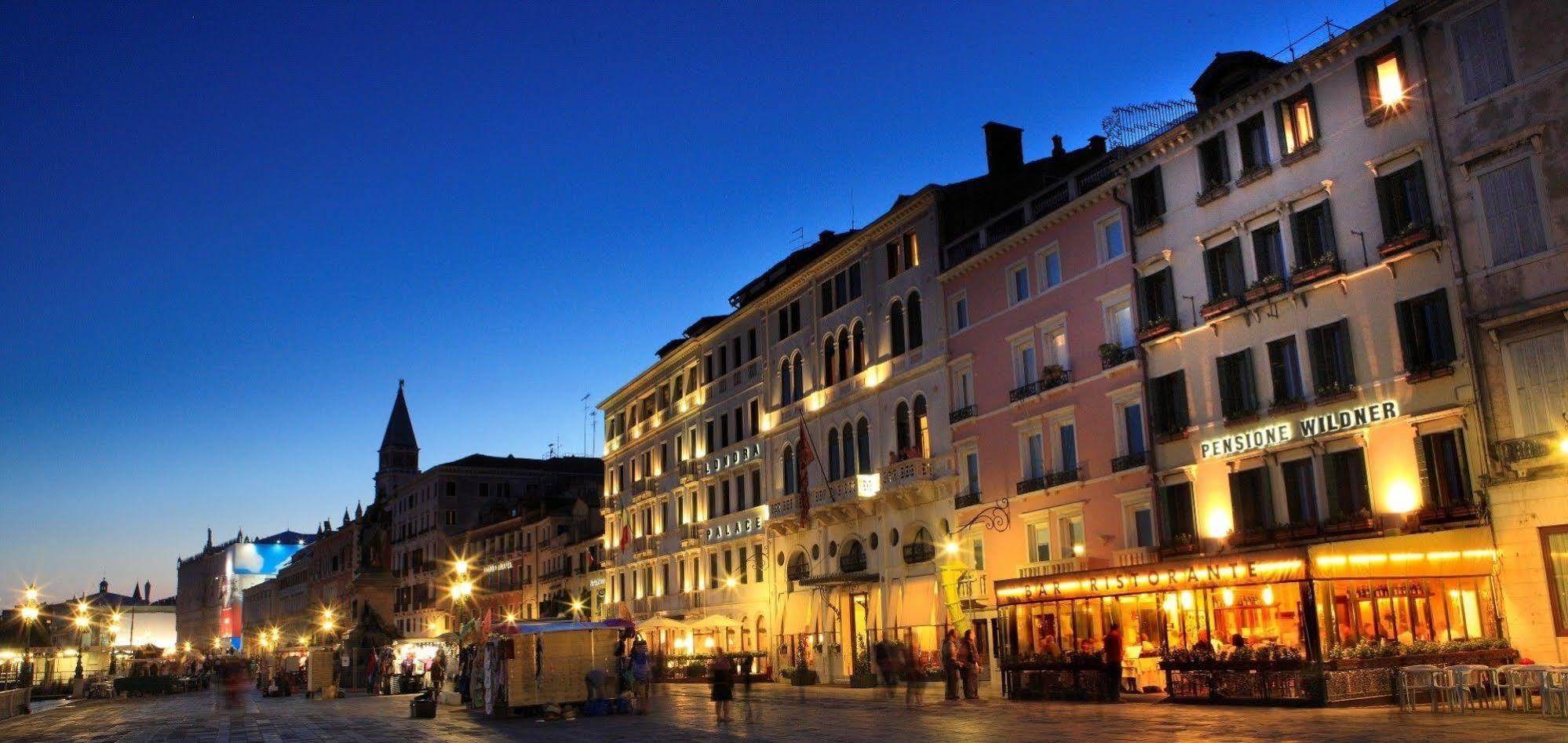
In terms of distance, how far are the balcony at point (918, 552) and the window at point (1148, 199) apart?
1414 cm

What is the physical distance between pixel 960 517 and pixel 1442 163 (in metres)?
20.0

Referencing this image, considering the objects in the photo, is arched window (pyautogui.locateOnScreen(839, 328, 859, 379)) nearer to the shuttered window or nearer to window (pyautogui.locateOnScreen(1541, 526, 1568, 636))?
the shuttered window

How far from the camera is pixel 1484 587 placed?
26328 millimetres

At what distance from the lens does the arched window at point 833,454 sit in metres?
51.7

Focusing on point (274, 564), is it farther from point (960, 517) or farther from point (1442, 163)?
point (1442, 163)

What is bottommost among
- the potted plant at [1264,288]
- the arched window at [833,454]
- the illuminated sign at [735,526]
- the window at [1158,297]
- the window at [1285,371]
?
the illuminated sign at [735,526]

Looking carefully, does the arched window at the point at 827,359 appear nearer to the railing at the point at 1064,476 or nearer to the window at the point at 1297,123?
the railing at the point at 1064,476

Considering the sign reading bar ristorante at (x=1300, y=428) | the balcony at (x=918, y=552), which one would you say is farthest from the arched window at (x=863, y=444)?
the sign reading bar ristorante at (x=1300, y=428)

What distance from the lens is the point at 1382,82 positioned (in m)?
29.0

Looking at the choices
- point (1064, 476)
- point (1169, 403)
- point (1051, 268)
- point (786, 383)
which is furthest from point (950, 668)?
point (786, 383)

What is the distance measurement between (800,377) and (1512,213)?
3294 centimetres

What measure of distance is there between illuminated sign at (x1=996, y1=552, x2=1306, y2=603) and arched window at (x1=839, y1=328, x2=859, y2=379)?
18.8m

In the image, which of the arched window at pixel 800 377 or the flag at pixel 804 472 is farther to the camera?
the arched window at pixel 800 377

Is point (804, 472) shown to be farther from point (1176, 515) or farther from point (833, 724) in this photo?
point (833, 724)
